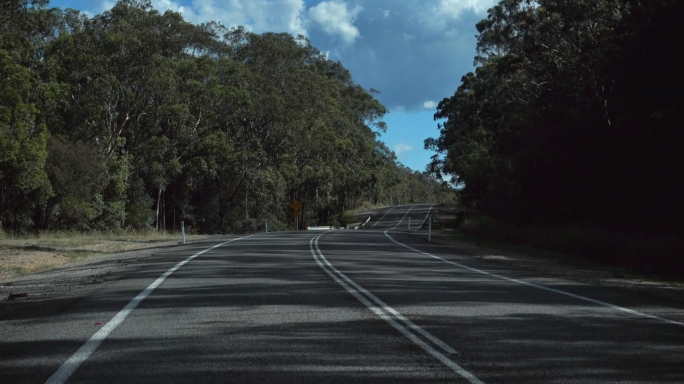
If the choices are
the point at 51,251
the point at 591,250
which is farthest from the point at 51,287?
the point at 591,250

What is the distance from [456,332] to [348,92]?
8277 cm

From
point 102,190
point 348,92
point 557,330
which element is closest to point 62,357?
point 557,330

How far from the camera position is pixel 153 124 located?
5100cm

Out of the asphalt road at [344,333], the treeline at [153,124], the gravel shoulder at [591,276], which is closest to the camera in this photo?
the asphalt road at [344,333]

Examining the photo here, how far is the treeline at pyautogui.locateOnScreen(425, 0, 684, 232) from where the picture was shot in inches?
904

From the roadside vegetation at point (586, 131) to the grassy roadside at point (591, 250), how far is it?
0.08 metres

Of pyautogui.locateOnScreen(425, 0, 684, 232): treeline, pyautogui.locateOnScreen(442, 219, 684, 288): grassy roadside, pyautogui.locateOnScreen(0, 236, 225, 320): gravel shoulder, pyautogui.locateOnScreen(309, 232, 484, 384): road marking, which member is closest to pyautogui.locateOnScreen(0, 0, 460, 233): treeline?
pyautogui.locateOnScreen(0, 236, 225, 320): gravel shoulder

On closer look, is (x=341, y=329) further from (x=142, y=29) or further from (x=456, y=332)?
(x=142, y=29)

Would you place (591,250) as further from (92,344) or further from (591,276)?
(92,344)

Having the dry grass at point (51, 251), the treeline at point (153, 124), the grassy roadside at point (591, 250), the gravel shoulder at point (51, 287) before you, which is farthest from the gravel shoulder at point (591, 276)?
the treeline at point (153, 124)

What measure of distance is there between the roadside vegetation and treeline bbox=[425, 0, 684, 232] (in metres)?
0.06

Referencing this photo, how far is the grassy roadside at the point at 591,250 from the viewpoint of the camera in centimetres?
1855

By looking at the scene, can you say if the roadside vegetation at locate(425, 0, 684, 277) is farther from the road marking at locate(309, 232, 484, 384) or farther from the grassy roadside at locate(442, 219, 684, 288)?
the road marking at locate(309, 232, 484, 384)

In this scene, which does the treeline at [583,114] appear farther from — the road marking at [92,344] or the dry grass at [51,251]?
the dry grass at [51,251]
